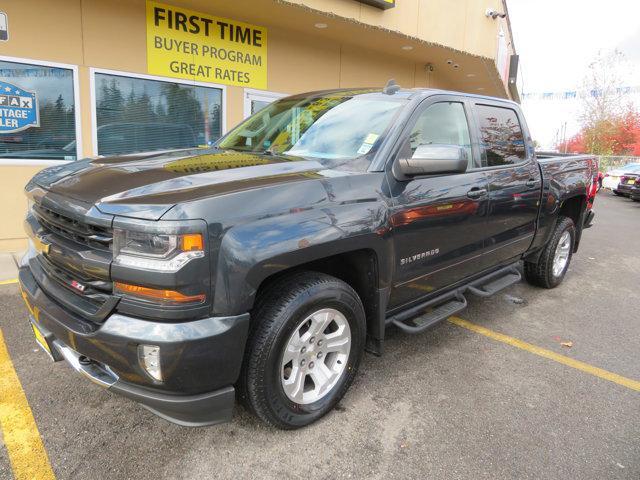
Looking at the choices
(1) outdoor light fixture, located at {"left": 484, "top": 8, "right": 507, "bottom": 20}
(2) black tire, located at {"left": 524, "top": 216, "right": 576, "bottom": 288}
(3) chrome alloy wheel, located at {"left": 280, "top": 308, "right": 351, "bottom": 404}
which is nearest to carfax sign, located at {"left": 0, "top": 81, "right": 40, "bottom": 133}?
(3) chrome alloy wheel, located at {"left": 280, "top": 308, "right": 351, "bottom": 404}

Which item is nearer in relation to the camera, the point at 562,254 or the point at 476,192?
the point at 476,192

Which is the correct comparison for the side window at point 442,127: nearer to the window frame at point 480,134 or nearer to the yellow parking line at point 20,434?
the window frame at point 480,134

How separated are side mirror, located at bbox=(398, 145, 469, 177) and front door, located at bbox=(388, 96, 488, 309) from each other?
0.11 meters

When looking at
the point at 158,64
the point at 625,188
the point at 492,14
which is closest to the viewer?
the point at 158,64

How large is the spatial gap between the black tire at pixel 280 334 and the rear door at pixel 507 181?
173 cm

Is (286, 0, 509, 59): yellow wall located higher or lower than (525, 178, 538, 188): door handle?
higher

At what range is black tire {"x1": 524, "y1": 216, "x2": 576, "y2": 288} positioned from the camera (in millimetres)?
5098

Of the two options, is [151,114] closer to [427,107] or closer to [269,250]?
[427,107]

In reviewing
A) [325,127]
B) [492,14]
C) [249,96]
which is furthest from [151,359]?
[492,14]

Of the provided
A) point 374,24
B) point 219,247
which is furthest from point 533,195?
point 374,24

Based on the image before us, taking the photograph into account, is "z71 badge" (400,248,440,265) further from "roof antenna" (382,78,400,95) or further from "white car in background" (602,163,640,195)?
"white car in background" (602,163,640,195)

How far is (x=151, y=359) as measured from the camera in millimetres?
2018

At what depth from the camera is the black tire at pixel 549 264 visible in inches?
201

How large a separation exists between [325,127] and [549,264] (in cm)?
330
